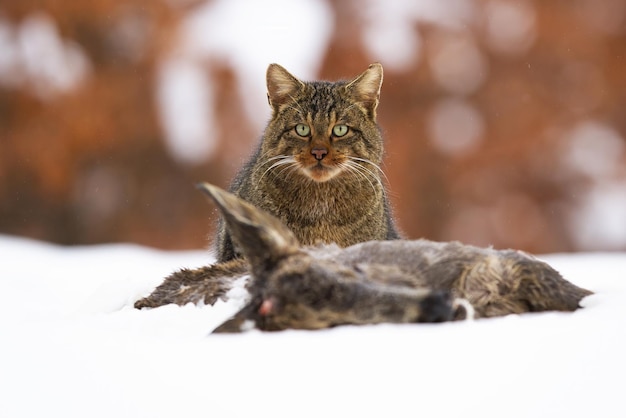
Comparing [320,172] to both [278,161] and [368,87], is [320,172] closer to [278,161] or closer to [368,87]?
[278,161]

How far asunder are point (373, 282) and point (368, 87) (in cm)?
227

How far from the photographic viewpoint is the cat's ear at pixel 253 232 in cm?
212

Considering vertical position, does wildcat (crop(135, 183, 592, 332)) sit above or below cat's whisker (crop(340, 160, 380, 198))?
below

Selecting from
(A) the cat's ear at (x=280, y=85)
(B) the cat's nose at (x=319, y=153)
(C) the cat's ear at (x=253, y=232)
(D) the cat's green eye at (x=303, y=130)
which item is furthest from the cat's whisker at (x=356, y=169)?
(C) the cat's ear at (x=253, y=232)

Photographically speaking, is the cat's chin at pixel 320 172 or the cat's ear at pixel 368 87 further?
the cat's ear at pixel 368 87

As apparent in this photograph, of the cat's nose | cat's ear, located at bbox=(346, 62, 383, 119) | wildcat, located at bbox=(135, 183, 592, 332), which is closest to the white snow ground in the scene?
wildcat, located at bbox=(135, 183, 592, 332)

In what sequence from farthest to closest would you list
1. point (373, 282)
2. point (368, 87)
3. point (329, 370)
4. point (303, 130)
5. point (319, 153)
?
1. point (368, 87)
2. point (303, 130)
3. point (319, 153)
4. point (373, 282)
5. point (329, 370)

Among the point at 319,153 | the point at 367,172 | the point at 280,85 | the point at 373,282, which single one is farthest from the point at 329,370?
the point at 280,85

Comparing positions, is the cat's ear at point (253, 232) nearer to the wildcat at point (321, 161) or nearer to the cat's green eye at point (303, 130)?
the wildcat at point (321, 161)

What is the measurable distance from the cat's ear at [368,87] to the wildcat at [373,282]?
6.07ft

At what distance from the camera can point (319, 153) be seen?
398 centimetres

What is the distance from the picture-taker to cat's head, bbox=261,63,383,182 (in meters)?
4.04

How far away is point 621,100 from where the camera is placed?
867 centimetres

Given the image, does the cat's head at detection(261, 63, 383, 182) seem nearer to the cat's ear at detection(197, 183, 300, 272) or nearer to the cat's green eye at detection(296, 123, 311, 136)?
the cat's green eye at detection(296, 123, 311, 136)
